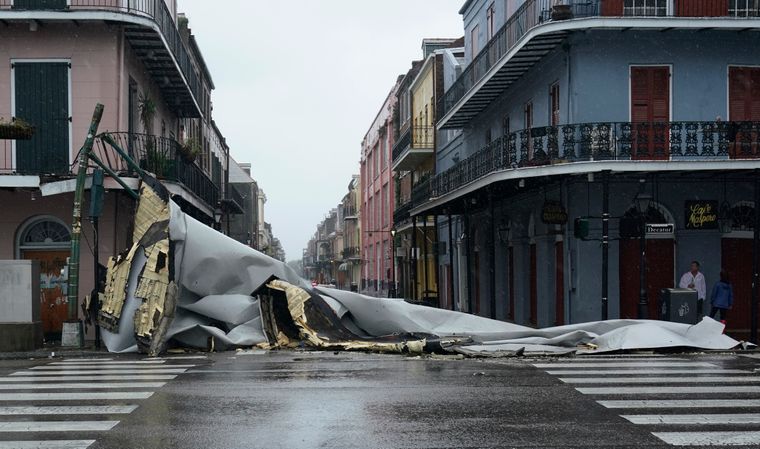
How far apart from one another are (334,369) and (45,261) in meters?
10.7

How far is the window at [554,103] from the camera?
72.8 feet

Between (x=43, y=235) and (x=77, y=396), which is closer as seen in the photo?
(x=77, y=396)

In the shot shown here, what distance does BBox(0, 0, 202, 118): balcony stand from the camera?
1941cm

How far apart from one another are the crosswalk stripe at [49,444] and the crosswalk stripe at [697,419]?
15.6 ft

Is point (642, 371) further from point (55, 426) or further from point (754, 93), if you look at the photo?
point (754, 93)

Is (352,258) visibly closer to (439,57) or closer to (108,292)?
(439,57)

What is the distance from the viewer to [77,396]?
33.2ft

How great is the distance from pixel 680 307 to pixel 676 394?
304 inches

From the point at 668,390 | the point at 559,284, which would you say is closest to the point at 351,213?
the point at 559,284

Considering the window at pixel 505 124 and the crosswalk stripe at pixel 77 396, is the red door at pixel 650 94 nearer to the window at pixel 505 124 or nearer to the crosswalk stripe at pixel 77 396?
the window at pixel 505 124

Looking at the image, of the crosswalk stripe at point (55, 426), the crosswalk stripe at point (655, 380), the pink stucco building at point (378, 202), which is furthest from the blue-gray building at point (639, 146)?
the pink stucco building at point (378, 202)

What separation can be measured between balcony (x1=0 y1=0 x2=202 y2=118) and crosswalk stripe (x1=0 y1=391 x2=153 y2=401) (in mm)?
11328

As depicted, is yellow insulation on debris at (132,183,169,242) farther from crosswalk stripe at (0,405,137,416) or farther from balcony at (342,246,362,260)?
balcony at (342,246,362,260)

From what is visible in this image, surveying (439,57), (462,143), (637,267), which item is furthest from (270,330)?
(439,57)
